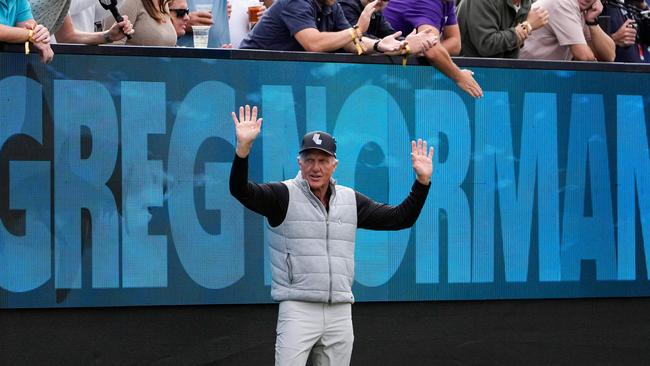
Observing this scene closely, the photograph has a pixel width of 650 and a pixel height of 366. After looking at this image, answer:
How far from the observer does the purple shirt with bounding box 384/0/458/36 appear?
922 centimetres

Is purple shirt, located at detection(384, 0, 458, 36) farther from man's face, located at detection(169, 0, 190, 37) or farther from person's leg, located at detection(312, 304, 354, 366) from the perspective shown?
person's leg, located at detection(312, 304, 354, 366)

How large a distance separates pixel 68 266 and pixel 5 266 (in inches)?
15.9

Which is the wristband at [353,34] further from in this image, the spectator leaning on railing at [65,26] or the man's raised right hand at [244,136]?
the man's raised right hand at [244,136]

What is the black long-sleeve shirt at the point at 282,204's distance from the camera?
22.2 feet

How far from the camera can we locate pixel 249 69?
27.5ft

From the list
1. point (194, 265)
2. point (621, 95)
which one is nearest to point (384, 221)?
point (194, 265)

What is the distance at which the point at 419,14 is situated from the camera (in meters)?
9.27

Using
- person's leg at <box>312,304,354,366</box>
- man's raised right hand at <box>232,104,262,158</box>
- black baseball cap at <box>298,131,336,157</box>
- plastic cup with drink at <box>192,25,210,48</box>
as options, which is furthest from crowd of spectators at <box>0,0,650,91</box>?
person's leg at <box>312,304,354,366</box>

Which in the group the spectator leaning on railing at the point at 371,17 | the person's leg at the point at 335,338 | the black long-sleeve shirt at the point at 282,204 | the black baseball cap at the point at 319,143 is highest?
the spectator leaning on railing at the point at 371,17

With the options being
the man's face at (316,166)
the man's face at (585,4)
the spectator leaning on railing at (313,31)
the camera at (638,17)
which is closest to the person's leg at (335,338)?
the man's face at (316,166)

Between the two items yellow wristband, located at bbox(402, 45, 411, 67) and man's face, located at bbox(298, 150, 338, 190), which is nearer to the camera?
man's face, located at bbox(298, 150, 338, 190)

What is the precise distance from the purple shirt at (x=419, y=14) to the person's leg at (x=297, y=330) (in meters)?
3.05

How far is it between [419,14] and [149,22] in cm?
208

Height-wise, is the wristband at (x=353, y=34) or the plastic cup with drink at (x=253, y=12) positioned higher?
the plastic cup with drink at (x=253, y=12)
